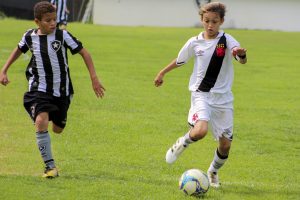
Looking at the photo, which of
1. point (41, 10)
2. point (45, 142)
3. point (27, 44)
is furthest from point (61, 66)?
point (45, 142)

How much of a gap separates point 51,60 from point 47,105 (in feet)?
1.61

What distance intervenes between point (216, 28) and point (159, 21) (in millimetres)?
36747

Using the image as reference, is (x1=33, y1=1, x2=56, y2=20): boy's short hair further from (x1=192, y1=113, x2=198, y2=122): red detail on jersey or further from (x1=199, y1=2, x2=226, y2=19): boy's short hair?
(x1=192, y1=113, x2=198, y2=122): red detail on jersey

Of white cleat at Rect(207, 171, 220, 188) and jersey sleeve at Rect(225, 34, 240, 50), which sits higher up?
jersey sleeve at Rect(225, 34, 240, 50)

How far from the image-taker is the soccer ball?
6.93m

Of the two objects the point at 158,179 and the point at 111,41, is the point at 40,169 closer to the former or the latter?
the point at 158,179

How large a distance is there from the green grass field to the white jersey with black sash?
1.05 metres

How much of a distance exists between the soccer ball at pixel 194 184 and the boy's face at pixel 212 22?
1.50m

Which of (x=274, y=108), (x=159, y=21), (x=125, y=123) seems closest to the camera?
(x=125, y=123)

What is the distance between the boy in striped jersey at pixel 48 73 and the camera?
756 centimetres

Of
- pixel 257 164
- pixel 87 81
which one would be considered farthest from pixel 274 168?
pixel 87 81

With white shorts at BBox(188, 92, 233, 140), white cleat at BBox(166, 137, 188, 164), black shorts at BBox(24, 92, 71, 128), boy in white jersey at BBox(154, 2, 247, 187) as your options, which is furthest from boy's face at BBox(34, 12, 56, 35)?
white cleat at BBox(166, 137, 188, 164)

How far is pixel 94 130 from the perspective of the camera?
35.2 ft

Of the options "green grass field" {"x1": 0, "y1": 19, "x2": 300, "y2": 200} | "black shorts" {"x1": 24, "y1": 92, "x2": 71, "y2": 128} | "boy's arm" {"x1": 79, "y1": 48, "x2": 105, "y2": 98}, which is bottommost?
"green grass field" {"x1": 0, "y1": 19, "x2": 300, "y2": 200}
